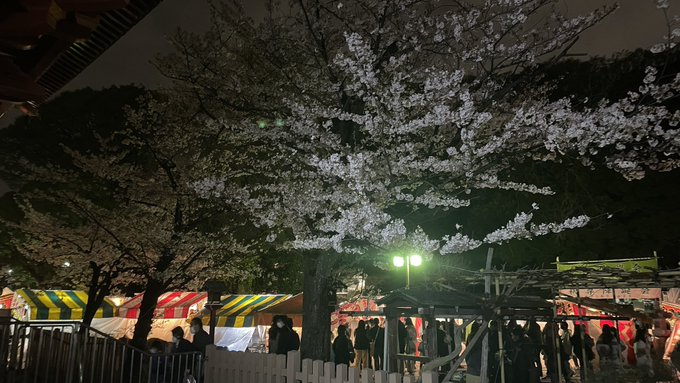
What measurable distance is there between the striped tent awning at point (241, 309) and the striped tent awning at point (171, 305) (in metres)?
1.64

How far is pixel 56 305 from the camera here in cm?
1719

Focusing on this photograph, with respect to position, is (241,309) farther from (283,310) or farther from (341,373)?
(341,373)

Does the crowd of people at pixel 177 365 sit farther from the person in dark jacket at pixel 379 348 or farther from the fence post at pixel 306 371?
the person in dark jacket at pixel 379 348

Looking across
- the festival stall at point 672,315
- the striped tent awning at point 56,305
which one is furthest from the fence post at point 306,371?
the striped tent awning at point 56,305

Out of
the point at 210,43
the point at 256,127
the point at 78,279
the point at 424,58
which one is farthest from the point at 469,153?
the point at 78,279

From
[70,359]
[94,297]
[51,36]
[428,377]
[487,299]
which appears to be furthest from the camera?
[94,297]

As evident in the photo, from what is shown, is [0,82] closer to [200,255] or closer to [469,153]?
[469,153]

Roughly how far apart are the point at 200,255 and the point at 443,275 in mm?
6767

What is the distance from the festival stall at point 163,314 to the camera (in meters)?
18.5

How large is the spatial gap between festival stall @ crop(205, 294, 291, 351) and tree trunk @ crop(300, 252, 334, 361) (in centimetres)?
743

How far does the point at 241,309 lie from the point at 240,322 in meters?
0.79

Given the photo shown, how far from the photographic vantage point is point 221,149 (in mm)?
14047

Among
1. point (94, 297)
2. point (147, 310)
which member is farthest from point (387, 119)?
point (94, 297)

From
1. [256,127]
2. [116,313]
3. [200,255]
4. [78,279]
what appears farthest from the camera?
[116,313]
